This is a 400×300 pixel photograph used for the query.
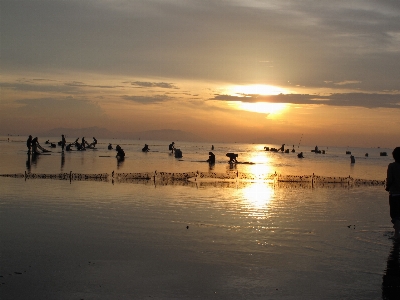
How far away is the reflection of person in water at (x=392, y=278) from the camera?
323 inches

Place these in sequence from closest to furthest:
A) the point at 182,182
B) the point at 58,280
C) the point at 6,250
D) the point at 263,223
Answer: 1. the point at 58,280
2. the point at 6,250
3. the point at 263,223
4. the point at 182,182

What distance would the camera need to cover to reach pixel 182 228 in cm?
1348

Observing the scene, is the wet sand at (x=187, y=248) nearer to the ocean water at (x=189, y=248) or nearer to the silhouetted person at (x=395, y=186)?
the ocean water at (x=189, y=248)

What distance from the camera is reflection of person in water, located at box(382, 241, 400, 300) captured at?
323 inches

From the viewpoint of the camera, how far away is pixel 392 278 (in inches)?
361

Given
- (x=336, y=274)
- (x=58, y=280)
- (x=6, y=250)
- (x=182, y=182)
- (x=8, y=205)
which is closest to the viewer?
(x=58, y=280)

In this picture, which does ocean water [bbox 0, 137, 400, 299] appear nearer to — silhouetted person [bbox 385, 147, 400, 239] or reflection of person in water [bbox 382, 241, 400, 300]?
reflection of person in water [bbox 382, 241, 400, 300]

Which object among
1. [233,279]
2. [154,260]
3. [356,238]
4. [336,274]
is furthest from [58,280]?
[356,238]

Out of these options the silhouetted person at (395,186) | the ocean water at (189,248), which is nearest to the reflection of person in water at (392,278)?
the ocean water at (189,248)

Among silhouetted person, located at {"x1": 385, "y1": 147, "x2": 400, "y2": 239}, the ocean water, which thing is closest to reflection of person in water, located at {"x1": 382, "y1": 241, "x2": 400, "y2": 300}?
the ocean water

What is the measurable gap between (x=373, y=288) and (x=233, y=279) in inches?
97.6

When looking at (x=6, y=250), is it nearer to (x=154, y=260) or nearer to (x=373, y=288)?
(x=154, y=260)

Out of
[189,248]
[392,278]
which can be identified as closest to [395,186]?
[392,278]

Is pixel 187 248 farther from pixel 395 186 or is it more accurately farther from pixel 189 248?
pixel 395 186
